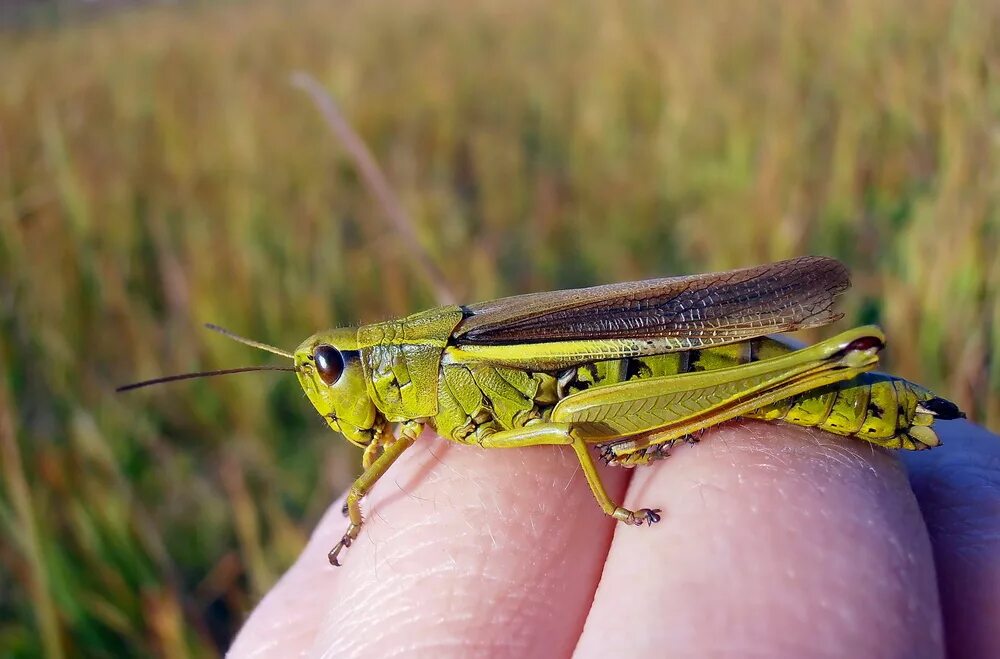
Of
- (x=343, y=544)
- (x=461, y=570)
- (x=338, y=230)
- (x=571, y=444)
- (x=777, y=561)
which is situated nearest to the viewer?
(x=777, y=561)

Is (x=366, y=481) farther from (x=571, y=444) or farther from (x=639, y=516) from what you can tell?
(x=639, y=516)

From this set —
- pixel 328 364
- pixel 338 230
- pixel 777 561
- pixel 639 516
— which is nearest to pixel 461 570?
pixel 639 516

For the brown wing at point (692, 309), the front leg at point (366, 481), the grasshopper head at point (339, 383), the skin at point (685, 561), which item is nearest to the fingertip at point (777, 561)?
the skin at point (685, 561)

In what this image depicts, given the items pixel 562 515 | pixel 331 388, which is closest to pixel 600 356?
pixel 562 515

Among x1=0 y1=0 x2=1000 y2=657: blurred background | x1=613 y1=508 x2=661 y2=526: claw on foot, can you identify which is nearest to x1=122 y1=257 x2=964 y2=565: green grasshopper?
x1=613 y1=508 x2=661 y2=526: claw on foot

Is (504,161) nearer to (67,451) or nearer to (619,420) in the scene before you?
(67,451)

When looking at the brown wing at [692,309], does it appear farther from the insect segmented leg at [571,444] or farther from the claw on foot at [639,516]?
the claw on foot at [639,516]

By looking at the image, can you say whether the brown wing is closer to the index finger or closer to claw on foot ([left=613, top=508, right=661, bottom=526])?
the index finger
